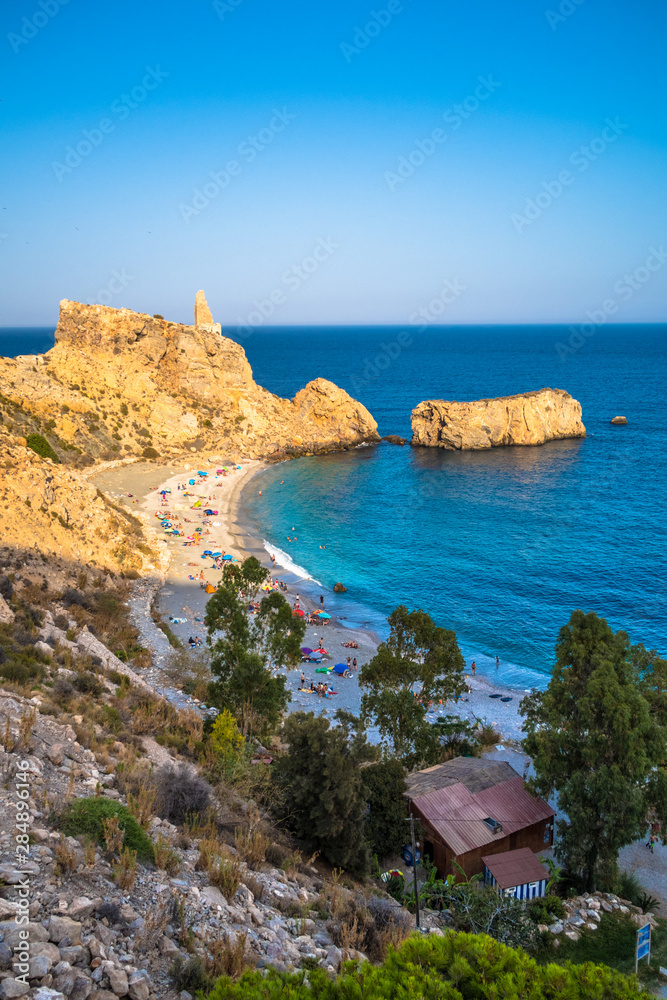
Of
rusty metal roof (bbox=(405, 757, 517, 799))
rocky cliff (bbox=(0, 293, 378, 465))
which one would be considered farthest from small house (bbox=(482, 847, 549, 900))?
rocky cliff (bbox=(0, 293, 378, 465))

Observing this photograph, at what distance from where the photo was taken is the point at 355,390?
145750 millimetres

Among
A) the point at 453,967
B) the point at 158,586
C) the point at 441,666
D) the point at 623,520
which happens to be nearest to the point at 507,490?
the point at 623,520

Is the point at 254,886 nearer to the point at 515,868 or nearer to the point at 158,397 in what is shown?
the point at 515,868

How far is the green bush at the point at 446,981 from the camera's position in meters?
7.02

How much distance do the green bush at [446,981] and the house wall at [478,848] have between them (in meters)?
12.8

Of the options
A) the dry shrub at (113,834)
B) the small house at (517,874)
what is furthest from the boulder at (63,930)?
the small house at (517,874)

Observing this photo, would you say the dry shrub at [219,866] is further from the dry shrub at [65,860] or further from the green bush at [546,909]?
the green bush at [546,909]

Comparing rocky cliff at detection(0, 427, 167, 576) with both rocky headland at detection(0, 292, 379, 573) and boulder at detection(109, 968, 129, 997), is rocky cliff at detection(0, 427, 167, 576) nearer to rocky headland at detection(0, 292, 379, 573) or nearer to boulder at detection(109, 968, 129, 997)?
rocky headland at detection(0, 292, 379, 573)

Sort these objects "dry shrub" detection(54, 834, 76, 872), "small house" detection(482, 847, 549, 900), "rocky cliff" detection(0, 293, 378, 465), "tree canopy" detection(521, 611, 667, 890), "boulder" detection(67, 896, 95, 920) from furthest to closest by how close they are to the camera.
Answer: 1. "rocky cliff" detection(0, 293, 378, 465)
2. "small house" detection(482, 847, 549, 900)
3. "tree canopy" detection(521, 611, 667, 890)
4. "dry shrub" detection(54, 834, 76, 872)
5. "boulder" detection(67, 896, 95, 920)

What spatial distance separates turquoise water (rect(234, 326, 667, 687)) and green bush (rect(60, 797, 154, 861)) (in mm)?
28850

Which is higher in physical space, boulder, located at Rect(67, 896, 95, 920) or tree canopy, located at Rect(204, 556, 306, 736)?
tree canopy, located at Rect(204, 556, 306, 736)

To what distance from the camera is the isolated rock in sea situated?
9069cm

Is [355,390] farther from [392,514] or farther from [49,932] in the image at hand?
[49,932]

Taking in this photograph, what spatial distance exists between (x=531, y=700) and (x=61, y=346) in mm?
79046
